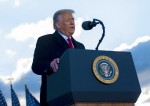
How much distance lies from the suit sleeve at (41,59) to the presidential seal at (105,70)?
66 centimetres

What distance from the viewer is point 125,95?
508 cm

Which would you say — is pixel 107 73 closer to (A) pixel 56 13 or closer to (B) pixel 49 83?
(B) pixel 49 83

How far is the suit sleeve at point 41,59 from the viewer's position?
5461 millimetres

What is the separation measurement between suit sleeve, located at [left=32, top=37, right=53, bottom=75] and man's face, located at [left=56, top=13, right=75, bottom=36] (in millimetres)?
329

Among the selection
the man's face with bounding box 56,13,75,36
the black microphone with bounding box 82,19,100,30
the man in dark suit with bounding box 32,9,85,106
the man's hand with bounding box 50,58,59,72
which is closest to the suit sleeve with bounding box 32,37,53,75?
the man in dark suit with bounding box 32,9,85,106

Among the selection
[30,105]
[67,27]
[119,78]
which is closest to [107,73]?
[119,78]

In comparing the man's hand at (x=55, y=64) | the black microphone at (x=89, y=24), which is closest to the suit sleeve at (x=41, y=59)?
the man's hand at (x=55, y=64)

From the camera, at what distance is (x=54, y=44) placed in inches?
232

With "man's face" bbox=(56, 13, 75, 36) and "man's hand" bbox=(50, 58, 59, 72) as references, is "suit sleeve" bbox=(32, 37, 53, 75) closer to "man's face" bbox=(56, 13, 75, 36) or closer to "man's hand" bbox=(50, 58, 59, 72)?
"man's hand" bbox=(50, 58, 59, 72)

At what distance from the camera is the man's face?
572 centimetres

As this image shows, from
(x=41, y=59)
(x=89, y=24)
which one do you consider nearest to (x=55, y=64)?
(x=41, y=59)

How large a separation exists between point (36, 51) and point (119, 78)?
135 centimetres

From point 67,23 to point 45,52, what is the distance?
490 mm

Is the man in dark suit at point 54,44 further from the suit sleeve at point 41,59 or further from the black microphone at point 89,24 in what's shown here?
the black microphone at point 89,24
